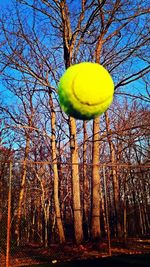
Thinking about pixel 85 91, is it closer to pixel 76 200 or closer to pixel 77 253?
pixel 77 253

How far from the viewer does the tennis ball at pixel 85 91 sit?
163 cm

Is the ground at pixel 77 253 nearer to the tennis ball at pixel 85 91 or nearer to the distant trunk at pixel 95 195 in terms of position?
the distant trunk at pixel 95 195

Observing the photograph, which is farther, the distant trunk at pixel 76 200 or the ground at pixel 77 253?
the distant trunk at pixel 76 200

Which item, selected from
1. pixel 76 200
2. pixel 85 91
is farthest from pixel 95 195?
pixel 85 91

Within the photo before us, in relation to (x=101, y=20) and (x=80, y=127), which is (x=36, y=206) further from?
(x=101, y=20)

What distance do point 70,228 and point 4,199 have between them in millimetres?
4272

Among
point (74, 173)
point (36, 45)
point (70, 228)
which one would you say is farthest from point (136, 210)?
point (36, 45)

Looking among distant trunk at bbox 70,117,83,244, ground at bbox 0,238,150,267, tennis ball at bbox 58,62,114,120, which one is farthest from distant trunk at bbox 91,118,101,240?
tennis ball at bbox 58,62,114,120

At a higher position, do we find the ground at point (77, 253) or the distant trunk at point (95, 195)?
the distant trunk at point (95, 195)

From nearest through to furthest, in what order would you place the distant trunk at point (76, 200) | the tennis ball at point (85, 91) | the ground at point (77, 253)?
1. the tennis ball at point (85, 91)
2. the ground at point (77, 253)
3. the distant trunk at point (76, 200)

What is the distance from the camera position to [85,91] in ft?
5.33

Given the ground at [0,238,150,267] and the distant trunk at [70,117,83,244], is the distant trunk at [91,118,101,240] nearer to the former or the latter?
the distant trunk at [70,117,83,244]

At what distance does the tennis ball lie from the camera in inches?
64.2

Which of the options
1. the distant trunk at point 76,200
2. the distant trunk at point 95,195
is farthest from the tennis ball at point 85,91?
the distant trunk at point 76,200
